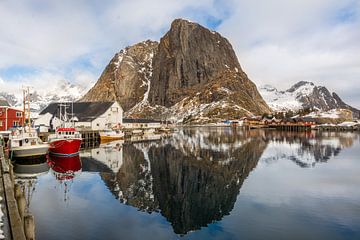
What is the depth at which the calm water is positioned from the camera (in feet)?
58.0

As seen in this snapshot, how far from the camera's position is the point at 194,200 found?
2425 centimetres

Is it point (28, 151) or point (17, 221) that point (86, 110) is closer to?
point (28, 151)

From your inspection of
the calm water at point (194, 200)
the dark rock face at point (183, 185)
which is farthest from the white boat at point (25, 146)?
the dark rock face at point (183, 185)

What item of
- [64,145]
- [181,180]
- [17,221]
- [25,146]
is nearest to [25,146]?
[25,146]

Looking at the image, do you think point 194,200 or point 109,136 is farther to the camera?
point 109,136

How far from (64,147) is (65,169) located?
7862 millimetres

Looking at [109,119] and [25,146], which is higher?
[109,119]

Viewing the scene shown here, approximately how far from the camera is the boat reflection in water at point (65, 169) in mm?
29712

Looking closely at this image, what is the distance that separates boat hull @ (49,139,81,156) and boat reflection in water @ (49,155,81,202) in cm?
73

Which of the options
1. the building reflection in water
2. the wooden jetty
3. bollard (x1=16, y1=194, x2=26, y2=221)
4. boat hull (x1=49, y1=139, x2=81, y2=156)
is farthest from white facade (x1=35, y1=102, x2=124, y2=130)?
the wooden jetty

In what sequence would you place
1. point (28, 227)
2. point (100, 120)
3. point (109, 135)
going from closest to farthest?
1. point (28, 227)
2. point (109, 135)
3. point (100, 120)

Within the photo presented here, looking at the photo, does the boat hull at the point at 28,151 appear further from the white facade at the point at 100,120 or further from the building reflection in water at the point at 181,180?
Answer: the white facade at the point at 100,120

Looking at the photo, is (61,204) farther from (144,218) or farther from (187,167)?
(187,167)

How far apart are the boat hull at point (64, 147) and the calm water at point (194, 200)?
236cm
